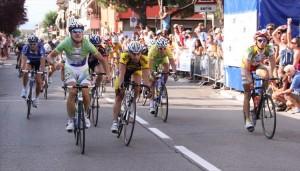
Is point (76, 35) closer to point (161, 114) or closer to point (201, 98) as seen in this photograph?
point (161, 114)

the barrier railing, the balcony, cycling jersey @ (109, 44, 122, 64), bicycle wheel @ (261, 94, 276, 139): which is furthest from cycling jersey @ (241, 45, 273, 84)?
the balcony

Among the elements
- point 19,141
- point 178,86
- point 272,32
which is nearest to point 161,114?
point 19,141

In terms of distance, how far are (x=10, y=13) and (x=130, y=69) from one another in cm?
4849

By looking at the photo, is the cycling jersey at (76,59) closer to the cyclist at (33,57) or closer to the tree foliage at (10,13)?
the cyclist at (33,57)

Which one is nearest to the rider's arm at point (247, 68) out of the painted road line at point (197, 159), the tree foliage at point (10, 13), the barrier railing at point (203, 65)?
the painted road line at point (197, 159)

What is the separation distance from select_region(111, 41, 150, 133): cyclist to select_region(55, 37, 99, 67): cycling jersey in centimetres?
70

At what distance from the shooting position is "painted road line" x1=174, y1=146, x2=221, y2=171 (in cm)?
859

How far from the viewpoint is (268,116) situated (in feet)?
37.4

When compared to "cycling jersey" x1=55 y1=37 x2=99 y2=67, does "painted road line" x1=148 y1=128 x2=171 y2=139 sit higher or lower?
lower

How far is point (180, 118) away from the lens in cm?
1433

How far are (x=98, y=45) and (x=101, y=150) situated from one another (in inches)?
236

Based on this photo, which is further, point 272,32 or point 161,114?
point 272,32

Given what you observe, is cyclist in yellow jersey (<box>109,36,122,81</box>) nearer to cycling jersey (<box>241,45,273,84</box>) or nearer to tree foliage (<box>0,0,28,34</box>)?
cycling jersey (<box>241,45,273,84</box>)

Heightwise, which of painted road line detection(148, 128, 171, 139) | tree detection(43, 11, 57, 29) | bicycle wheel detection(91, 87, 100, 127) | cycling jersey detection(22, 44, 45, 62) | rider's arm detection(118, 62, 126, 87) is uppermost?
tree detection(43, 11, 57, 29)
